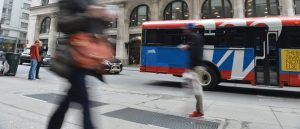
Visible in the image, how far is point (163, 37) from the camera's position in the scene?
10.4m

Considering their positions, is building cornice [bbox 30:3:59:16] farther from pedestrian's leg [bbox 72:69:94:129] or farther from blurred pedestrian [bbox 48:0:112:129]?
pedestrian's leg [bbox 72:69:94:129]

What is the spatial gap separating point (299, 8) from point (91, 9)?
27204mm

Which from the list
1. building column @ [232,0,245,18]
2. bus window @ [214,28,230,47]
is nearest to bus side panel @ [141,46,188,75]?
bus window @ [214,28,230,47]

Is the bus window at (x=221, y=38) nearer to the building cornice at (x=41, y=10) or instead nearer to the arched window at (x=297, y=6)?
the arched window at (x=297, y=6)

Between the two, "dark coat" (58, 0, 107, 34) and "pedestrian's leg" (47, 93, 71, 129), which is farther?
"pedestrian's leg" (47, 93, 71, 129)

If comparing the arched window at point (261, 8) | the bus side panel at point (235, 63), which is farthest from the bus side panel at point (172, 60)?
the arched window at point (261, 8)

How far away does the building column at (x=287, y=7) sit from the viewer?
75.6 feet

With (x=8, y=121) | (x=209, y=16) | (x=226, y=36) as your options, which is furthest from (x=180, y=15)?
(x=8, y=121)

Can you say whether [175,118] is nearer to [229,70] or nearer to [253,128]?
[253,128]

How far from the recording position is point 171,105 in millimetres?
5902

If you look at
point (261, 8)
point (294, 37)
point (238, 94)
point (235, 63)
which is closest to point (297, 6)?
point (261, 8)

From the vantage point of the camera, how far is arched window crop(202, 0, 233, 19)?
27156mm

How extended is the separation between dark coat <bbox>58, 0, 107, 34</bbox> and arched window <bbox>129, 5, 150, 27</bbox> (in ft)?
99.7

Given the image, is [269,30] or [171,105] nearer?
[171,105]
